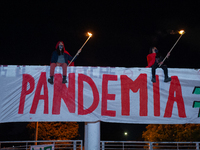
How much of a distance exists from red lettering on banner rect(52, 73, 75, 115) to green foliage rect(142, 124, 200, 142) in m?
23.5

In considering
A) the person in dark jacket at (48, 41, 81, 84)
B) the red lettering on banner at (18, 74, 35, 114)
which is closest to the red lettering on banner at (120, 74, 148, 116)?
the person in dark jacket at (48, 41, 81, 84)

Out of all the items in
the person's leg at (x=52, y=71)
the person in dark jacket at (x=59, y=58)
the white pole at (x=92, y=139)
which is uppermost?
the person in dark jacket at (x=59, y=58)

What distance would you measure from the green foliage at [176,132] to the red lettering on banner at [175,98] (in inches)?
869

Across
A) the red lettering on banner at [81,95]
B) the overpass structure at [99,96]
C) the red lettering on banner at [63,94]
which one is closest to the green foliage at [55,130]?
the overpass structure at [99,96]

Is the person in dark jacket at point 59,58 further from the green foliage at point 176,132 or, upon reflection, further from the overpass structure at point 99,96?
the green foliage at point 176,132

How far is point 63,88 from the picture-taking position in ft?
19.3

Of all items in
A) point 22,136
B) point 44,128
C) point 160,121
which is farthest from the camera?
point 22,136

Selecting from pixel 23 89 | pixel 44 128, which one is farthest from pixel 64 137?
pixel 23 89

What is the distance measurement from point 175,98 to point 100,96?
201cm

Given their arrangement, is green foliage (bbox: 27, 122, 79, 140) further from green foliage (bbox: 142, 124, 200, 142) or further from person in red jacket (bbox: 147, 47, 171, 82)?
person in red jacket (bbox: 147, 47, 171, 82)

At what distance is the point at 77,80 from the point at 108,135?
54264 mm

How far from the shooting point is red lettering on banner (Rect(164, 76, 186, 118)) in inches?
228

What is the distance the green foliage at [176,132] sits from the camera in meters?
26.0

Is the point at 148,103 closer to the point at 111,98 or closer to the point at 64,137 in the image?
the point at 111,98
